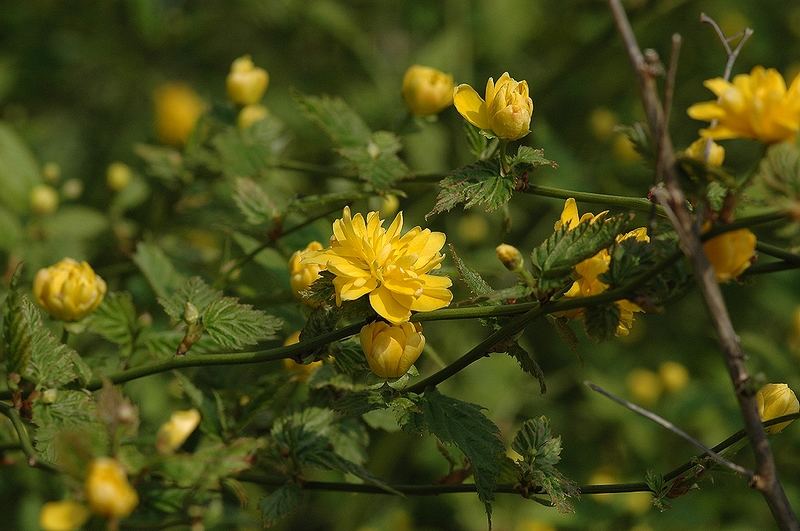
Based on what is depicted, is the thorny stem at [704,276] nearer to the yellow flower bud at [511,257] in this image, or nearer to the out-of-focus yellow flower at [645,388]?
the yellow flower bud at [511,257]

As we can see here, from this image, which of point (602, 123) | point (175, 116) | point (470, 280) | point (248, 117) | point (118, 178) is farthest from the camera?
point (602, 123)

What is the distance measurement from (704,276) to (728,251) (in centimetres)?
6

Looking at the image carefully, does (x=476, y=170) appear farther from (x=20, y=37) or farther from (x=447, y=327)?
(x=20, y=37)

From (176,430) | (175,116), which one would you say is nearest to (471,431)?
(176,430)

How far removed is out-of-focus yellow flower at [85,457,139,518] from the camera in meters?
0.83

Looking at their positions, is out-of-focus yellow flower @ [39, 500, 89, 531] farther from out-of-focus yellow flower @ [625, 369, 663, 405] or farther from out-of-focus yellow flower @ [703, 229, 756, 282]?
out-of-focus yellow flower @ [625, 369, 663, 405]

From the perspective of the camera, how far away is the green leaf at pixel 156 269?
159 cm

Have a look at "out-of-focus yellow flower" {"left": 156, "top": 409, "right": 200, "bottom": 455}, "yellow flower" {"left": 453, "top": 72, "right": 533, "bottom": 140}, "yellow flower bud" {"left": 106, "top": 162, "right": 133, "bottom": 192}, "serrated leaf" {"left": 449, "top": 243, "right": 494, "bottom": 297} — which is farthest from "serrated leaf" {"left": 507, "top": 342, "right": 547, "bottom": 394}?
"yellow flower bud" {"left": 106, "top": 162, "right": 133, "bottom": 192}

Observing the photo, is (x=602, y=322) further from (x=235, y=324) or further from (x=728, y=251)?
(x=235, y=324)

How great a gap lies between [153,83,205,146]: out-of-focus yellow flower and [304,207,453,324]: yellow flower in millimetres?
1129

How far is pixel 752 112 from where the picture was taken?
0.90 m

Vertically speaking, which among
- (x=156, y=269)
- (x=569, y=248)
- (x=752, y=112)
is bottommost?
(x=156, y=269)

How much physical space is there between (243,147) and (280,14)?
1.44m

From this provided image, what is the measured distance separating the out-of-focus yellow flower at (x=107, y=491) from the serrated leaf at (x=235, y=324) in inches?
13.9
